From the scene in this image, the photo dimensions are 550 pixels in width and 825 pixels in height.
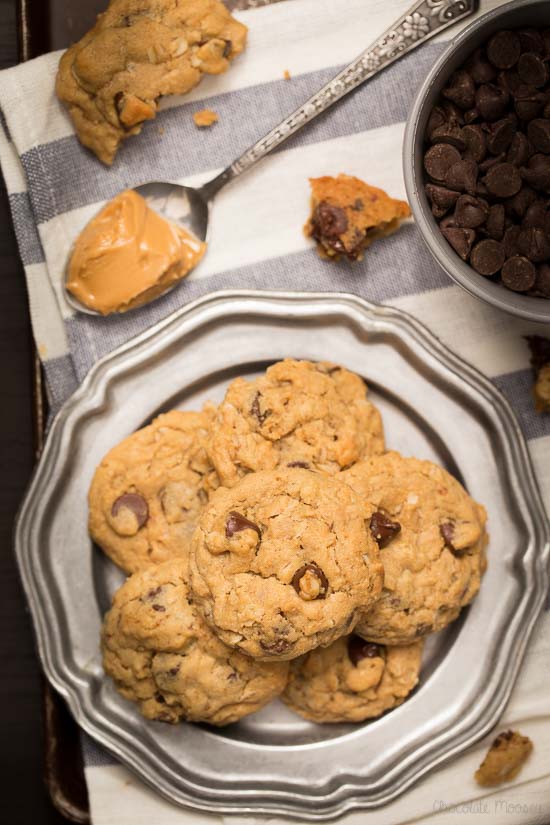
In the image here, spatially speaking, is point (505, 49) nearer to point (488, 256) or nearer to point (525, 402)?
point (488, 256)

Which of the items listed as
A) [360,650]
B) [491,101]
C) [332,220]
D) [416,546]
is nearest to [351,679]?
[360,650]

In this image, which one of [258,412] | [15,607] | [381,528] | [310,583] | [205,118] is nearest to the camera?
[310,583]

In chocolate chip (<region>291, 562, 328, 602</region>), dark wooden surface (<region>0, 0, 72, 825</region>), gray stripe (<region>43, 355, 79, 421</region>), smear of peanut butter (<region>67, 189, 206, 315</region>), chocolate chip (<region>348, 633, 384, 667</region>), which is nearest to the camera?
chocolate chip (<region>291, 562, 328, 602</region>)

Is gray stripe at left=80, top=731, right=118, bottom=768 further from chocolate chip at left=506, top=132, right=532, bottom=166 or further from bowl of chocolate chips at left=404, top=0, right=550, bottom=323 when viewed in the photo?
chocolate chip at left=506, top=132, right=532, bottom=166

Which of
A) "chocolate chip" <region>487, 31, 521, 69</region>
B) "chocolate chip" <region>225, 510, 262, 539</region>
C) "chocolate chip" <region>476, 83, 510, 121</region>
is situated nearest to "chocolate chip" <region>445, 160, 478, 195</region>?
"chocolate chip" <region>476, 83, 510, 121</region>

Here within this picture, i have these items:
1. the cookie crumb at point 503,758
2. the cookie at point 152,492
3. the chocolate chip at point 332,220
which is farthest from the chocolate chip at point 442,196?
the cookie crumb at point 503,758

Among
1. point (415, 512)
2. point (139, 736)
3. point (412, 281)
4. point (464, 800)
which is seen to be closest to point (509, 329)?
point (412, 281)

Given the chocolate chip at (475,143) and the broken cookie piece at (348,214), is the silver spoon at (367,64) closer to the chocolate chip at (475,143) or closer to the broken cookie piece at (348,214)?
the broken cookie piece at (348,214)
